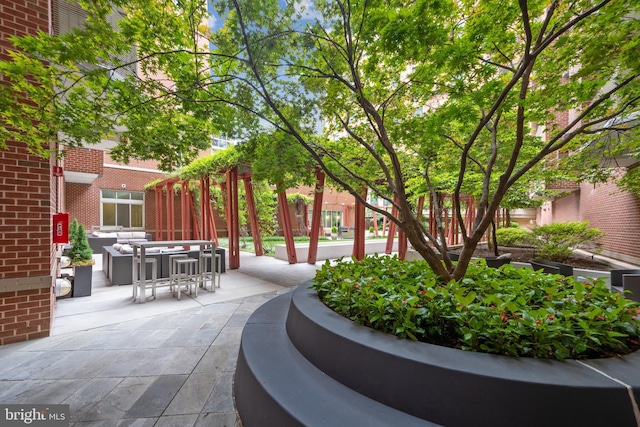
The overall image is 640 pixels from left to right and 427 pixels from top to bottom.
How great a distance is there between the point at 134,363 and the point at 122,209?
17.5 metres

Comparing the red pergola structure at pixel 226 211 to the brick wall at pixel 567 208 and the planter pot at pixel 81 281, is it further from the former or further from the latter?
the brick wall at pixel 567 208

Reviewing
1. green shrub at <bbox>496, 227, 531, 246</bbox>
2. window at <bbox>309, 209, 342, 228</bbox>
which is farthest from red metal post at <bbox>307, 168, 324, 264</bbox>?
window at <bbox>309, 209, 342, 228</bbox>

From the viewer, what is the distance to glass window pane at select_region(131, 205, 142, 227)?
17156 mm

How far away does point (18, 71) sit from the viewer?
2.46 m

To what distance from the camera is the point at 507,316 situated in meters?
1.82

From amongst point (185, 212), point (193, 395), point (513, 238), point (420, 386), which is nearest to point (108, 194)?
point (185, 212)

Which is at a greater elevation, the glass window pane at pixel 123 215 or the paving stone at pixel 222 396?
the glass window pane at pixel 123 215

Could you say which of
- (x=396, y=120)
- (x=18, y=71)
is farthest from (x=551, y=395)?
(x=18, y=71)

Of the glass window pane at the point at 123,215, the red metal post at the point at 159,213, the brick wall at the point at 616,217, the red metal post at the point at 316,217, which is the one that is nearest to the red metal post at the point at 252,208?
the red metal post at the point at 316,217

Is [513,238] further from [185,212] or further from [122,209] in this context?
[122,209]

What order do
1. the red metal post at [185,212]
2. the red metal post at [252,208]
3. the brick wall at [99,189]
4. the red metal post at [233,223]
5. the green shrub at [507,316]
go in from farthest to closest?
the brick wall at [99,189]
the red metal post at [185,212]
the red metal post at [252,208]
the red metal post at [233,223]
the green shrub at [507,316]

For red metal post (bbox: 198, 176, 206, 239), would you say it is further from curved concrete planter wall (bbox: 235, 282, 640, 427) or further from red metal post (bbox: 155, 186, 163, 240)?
curved concrete planter wall (bbox: 235, 282, 640, 427)

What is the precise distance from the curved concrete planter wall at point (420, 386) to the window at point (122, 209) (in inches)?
728

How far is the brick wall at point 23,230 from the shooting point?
3.27m
